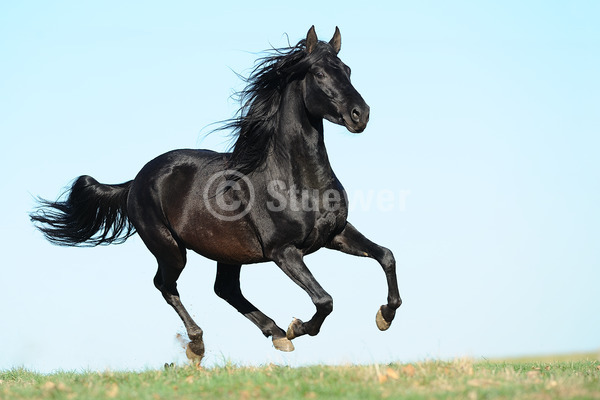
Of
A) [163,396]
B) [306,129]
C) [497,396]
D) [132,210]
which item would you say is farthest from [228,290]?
[497,396]

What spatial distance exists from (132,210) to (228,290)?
5.56 feet

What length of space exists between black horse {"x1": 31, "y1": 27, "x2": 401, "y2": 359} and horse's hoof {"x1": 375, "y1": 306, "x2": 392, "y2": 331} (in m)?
0.01

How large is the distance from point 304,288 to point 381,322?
37.3 inches

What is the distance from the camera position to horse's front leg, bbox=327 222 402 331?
7.61 m

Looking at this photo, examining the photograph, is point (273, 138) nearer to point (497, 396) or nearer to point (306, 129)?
point (306, 129)

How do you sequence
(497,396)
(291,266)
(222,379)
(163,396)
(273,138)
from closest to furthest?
(497,396) → (163,396) → (222,379) → (291,266) → (273,138)

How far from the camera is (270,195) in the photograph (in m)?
7.77

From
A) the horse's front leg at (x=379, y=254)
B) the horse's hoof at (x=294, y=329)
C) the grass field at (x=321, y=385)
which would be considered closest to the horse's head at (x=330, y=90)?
the horse's front leg at (x=379, y=254)

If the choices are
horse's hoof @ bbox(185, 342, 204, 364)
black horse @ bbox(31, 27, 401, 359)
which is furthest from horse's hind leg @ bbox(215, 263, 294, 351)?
horse's hoof @ bbox(185, 342, 204, 364)

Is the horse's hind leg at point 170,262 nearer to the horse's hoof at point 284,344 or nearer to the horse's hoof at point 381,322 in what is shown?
the horse's hoof at point 284,344

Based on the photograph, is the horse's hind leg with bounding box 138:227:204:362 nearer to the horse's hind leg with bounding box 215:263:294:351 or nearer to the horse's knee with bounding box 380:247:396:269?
the horse's hind leg with bounding box 215:263:294:351

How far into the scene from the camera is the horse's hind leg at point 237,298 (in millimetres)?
8430

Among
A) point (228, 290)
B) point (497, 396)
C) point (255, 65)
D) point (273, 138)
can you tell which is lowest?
point (497, 396)

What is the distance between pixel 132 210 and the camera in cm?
947
